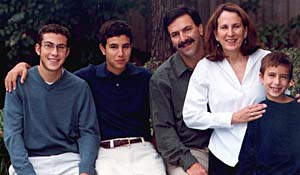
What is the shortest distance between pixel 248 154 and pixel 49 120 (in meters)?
1.31

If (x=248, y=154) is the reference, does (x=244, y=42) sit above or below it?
above

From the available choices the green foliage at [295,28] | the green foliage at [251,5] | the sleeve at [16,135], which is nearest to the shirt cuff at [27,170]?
the sleeve at [16,135]

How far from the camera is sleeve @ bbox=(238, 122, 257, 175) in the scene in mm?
3646

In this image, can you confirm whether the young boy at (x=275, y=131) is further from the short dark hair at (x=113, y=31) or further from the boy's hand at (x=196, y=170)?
the short dark hair at (x=113, y=31)

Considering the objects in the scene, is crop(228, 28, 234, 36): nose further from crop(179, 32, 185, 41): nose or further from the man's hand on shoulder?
the man's hand on shoulder

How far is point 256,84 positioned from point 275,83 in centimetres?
24

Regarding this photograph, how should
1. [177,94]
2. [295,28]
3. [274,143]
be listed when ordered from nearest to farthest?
[274,143] < [177,94] < [295,28]

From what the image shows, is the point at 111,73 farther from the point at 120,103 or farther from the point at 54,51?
the point at 54,51

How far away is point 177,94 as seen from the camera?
4145 millimetres

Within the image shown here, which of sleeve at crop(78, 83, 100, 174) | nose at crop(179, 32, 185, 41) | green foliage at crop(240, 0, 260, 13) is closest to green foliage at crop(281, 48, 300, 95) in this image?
nose at crop(179, 32, 185, 41)

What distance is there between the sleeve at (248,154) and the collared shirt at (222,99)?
0.07 meters

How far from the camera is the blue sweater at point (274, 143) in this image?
354 cm

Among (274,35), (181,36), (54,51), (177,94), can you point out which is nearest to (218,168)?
(177,94)

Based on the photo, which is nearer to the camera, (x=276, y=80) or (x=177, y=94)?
(x=276, y=80)
